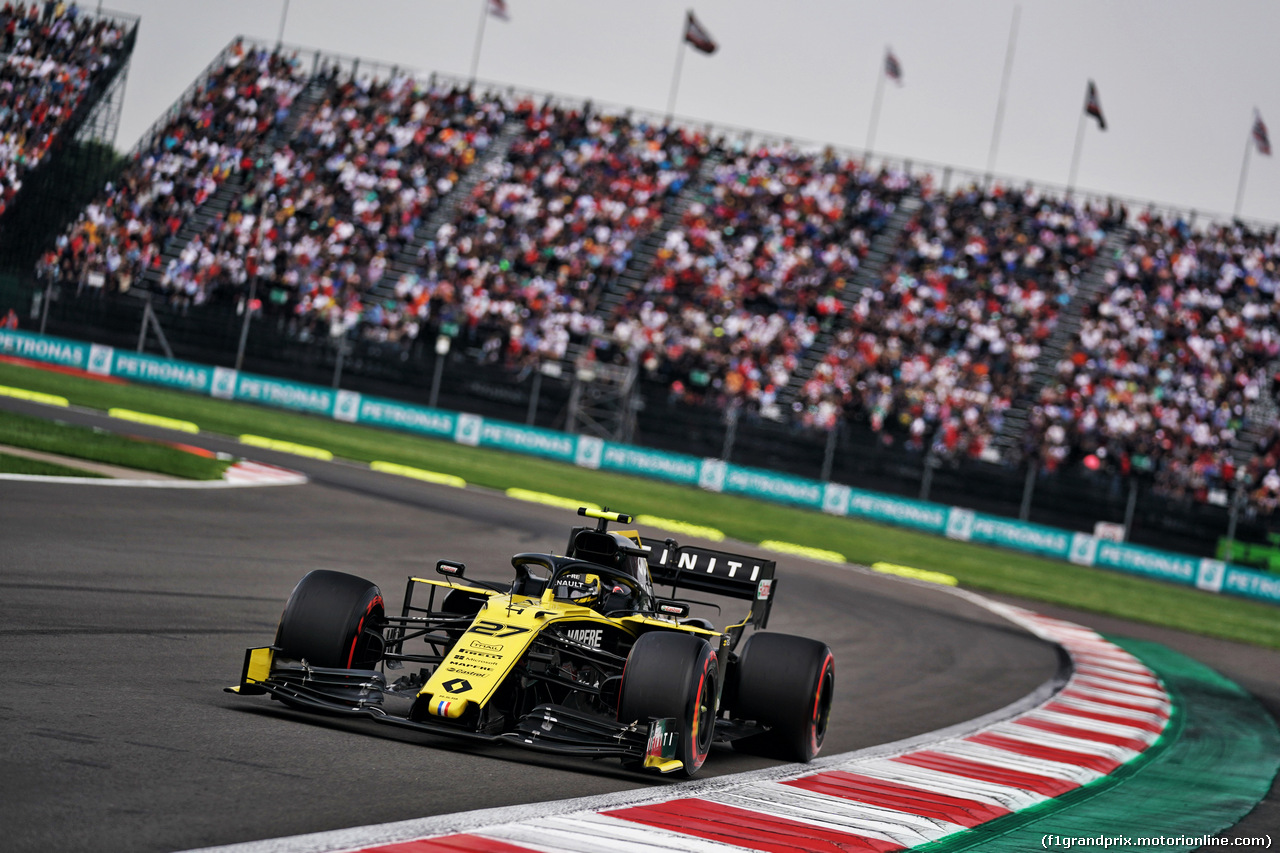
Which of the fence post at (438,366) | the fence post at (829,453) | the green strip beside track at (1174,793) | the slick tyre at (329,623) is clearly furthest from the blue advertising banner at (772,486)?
the slick tyre at (329,623)

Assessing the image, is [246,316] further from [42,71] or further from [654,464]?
[654,464]

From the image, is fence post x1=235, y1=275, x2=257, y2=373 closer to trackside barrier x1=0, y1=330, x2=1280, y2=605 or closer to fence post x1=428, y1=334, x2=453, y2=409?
trackside barrier x1=0, y1=330, x2=1280, y2=605

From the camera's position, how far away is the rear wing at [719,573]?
371 inches

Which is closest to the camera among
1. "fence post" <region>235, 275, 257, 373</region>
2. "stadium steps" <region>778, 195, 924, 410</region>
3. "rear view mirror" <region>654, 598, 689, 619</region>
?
"rear view mirror" <region>654, 598, 689, 619</region>

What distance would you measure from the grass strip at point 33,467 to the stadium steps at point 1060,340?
22552 mm

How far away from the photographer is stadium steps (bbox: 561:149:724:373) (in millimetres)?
37562

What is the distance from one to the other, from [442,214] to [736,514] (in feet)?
54.6

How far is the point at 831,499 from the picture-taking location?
31.8 metres

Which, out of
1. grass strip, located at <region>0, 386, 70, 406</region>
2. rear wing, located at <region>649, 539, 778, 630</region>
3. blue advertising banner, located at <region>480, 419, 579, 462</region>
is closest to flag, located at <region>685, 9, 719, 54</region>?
blue advertising banner, located at <region>480, 419, 579, 462</region>

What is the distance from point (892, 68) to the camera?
47031 millimetres

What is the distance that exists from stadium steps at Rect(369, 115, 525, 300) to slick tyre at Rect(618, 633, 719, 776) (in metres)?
30.8

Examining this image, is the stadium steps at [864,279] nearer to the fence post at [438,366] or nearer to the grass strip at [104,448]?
the fence post at [438,366]

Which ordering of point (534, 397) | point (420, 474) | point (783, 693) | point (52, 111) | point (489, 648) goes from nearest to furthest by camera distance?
point (489, 648), point (783, 693), point (420, 474), point (52, 111), point (534, 397)

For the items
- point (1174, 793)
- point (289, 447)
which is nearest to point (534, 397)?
point (289, 447)
